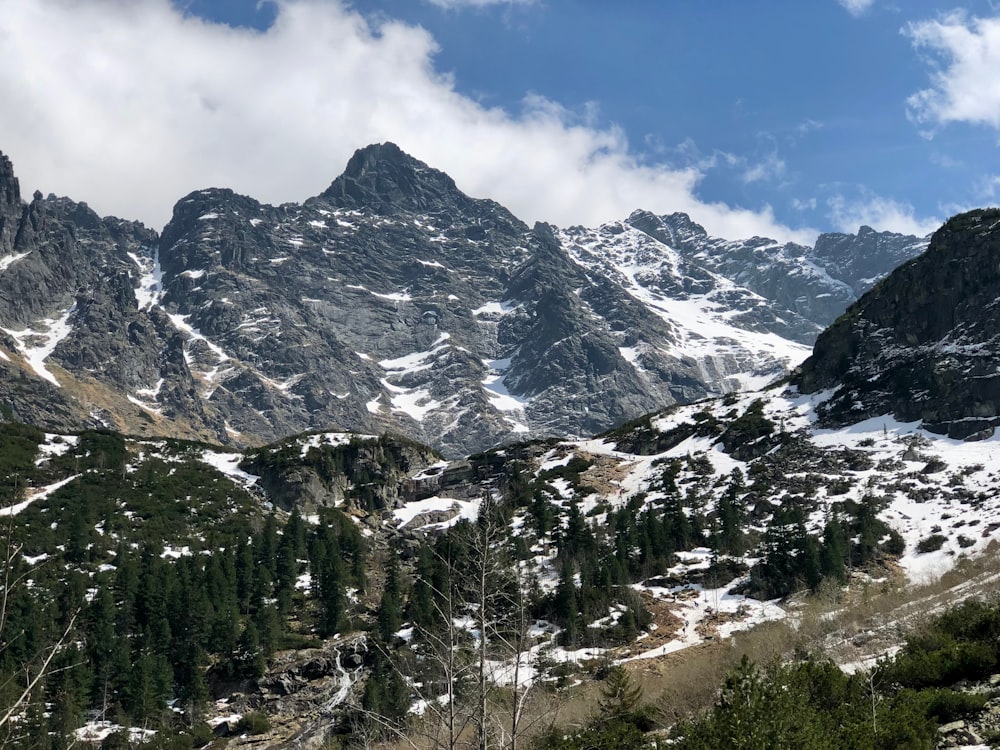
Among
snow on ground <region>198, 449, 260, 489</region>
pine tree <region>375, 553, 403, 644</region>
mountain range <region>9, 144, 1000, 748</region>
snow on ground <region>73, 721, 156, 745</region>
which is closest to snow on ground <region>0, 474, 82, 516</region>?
mountain range <region>9, 144, 1000, 748</region>

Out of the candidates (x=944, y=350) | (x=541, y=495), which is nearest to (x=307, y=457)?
(x=541, y=495)

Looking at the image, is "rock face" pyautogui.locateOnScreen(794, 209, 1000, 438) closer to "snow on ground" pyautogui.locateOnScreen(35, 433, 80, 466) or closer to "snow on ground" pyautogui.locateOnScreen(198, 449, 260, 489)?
"snow on ground" pyautogui.locateOnScreen(198, 449, 260, 489)

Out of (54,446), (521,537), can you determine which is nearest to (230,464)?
(54,446)

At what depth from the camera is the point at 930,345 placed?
422 feet

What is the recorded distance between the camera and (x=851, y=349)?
14062cm

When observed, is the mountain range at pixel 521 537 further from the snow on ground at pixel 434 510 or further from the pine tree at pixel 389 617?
the snow on ground at pixel 434 510

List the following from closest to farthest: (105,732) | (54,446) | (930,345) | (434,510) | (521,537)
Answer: (105,732) < (521,537) < (930,345) < (54,446) < (434,510)

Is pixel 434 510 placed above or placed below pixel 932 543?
above

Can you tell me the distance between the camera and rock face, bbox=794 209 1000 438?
114750mm

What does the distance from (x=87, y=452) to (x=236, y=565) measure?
53005 millimetres

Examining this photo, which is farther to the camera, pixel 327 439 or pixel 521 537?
pixel 327 439

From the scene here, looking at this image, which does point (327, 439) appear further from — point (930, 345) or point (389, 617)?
point (930, 345)

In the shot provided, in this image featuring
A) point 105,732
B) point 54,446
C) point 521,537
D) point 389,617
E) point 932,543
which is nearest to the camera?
point 105,732

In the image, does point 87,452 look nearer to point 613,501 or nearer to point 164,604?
point 164,604
